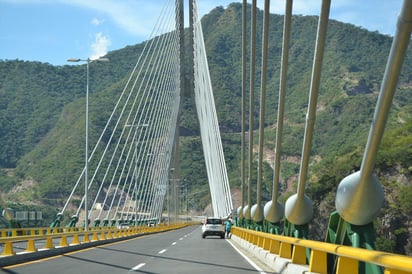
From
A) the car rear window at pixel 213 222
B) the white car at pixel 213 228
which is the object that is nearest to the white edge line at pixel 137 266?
the white car at pixel 213 228

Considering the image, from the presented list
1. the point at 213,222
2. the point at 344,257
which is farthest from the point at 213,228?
the point at 344,257

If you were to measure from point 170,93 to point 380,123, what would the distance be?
52203mm

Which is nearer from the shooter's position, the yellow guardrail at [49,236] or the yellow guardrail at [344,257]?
the yellow guardrail at [344,257]

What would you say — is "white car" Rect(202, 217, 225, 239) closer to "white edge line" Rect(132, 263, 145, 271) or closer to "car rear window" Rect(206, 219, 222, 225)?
"car rear window" Rect(206, 219, 222, 225)

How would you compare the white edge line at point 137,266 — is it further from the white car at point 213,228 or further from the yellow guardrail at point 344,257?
the white car at point 213,228

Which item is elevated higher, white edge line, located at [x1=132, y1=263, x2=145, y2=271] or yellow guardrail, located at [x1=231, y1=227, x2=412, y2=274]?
yellow guardrail, located at [x1=231, y1=227, x2=412, y2=274]

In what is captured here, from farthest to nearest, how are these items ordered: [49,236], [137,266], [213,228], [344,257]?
[213,228] < [49,236] < [137,266] < [344,257]

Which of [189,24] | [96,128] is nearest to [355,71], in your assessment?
[96,128]

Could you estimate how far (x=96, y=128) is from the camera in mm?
107438

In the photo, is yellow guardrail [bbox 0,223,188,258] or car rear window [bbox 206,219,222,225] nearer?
yellow guardrail [bbox 0,223,188,258]

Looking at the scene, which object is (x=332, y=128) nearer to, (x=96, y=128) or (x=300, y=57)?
(x=300, y=57)

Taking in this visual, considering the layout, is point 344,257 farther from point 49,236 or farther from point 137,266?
point 49,236

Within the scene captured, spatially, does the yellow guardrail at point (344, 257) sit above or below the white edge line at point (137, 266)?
above

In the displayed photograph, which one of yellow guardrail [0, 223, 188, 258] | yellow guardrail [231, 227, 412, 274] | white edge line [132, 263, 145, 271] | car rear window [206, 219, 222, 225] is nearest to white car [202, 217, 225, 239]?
car rear window [206, 219, 222, 225]
